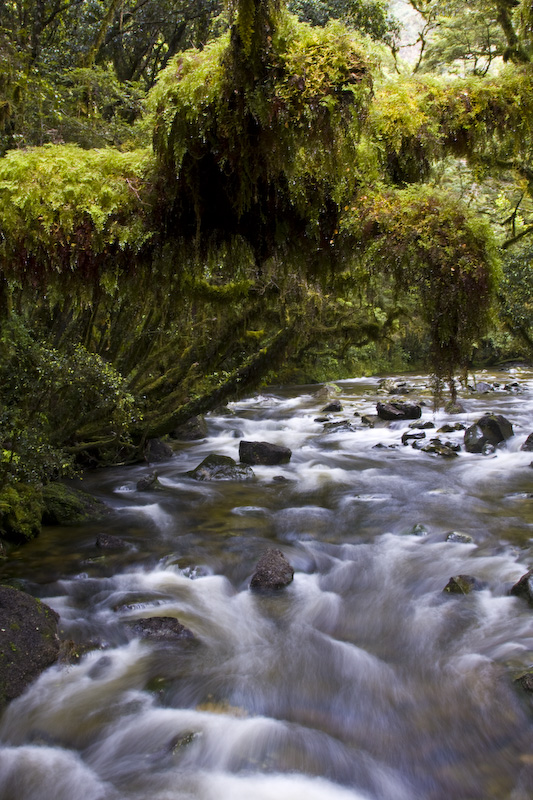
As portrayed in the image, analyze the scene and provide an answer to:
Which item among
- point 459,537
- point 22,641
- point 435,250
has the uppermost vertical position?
point 435,250

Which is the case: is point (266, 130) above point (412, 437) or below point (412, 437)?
above

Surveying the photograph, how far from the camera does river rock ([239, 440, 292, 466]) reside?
10977 mm

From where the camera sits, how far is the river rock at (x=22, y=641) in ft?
13.1

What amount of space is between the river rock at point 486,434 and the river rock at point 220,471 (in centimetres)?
469

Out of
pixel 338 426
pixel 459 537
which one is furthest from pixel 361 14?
pixel 459 537

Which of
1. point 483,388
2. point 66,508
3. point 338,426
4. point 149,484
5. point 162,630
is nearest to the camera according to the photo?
point 162,630

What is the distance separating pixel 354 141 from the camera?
10.4 feet

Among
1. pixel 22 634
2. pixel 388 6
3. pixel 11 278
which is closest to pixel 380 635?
pixel 22 634

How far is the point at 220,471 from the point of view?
9.98 metres

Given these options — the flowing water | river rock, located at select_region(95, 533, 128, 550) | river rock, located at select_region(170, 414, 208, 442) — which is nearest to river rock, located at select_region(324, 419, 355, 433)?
river rock, located at select_region(170, 414, 208, 442)

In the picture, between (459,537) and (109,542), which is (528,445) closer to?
(459,537)

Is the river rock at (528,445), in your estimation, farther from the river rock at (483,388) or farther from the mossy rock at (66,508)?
the river rock at (483,388)

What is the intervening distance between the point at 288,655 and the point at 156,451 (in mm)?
7218

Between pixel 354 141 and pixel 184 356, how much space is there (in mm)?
7158
